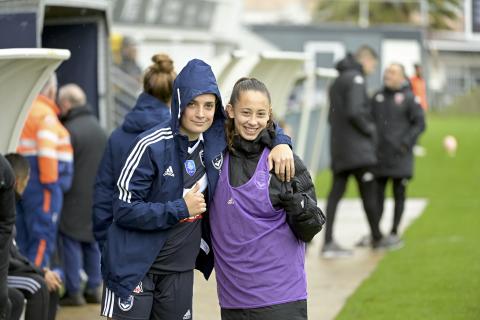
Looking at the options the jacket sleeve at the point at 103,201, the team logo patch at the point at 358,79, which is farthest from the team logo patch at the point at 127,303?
the team logo patch at the point at 358,79

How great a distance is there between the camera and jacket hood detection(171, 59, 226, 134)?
5508mm

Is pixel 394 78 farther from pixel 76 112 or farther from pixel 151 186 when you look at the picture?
pixel 151 186

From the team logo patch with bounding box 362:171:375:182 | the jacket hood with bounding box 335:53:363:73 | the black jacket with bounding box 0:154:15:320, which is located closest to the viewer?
the black jacket with bounding box 0:154:15:320

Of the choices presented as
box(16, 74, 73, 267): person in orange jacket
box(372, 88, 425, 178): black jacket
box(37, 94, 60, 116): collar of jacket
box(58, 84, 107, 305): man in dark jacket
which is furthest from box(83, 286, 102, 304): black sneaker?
box(372, 88, 425, 178): black jacket

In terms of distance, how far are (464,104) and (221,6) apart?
22307mm

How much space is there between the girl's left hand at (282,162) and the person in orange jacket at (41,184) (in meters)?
3.50

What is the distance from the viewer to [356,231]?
1425cm

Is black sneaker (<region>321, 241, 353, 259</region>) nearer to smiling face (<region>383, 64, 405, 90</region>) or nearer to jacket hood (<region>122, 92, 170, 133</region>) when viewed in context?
smiling face (<region>383, 64, 405, 90</region>)

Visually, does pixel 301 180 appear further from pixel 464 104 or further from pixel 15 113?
pixel 464 104

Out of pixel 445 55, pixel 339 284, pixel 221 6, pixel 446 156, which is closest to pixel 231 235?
pixel 339 284

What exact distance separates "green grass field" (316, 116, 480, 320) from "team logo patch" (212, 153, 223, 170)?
350cm

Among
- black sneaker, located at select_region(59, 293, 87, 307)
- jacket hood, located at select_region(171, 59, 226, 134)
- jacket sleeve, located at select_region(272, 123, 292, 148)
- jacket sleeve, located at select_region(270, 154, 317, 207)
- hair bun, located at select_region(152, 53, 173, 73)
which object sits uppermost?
hair bun, located at select_region(152, 53, 173, 73)

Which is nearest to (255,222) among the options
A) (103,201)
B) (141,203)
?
(141,203)

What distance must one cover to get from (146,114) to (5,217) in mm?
1415
